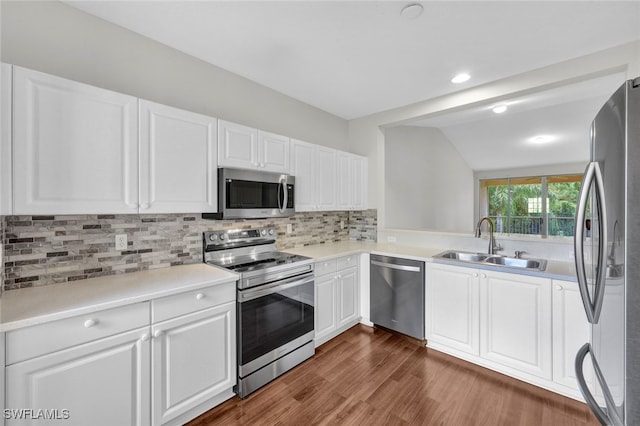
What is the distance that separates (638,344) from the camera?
0.88 metres

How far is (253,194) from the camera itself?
7.89ft

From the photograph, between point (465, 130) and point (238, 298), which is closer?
point (238, 298)

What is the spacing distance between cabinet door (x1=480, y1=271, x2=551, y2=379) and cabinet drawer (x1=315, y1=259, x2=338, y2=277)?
54.5 inches

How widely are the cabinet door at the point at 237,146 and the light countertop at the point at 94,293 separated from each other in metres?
0.93

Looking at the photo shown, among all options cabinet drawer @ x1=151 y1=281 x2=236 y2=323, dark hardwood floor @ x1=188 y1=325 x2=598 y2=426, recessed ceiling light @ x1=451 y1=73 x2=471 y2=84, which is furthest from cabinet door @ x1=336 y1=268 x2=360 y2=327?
recessed ceiling light @ x1=451 y1=73 x2=471 y2=84

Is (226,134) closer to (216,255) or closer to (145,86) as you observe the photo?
(145,86)

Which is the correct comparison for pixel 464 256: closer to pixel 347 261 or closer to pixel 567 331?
pixel 567 331

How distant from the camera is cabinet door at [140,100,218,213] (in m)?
1.80

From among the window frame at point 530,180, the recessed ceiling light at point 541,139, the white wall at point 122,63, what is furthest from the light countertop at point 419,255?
the window frame at point 530,180

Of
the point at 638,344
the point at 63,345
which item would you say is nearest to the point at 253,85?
the point at 63,345

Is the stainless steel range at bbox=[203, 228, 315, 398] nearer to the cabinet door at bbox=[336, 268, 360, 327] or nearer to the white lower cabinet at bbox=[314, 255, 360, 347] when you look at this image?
the white lower cabinet at bbox=[314, 255, 360, 347]

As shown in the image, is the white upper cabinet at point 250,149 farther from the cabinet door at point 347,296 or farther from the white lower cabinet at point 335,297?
the cabinet door at point 347,296

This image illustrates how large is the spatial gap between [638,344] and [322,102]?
10.8 ft

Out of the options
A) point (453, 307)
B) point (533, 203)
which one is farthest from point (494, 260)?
point (533, 203)
